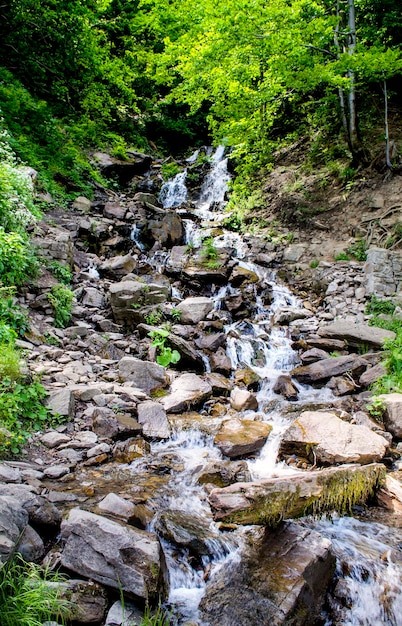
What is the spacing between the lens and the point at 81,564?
9.17ft

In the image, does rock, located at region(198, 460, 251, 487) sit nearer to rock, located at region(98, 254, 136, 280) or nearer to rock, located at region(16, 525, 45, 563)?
rock, located at region(16, 525, 45, 563)

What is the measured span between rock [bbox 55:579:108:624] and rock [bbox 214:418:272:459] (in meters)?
2.80

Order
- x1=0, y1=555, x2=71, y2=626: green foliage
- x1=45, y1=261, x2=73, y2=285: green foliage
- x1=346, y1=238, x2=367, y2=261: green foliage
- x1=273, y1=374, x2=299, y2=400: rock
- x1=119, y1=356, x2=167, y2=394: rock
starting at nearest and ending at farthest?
1. x1=0, y1=555, x2=71, y2=626: green foliage
2. x1=119, y1=356, x2=167, y2=394: rock
3. x1=273, y1=374, x2=299, y2=400: rock
4. x1=45, y1=261, x2=73, y2=285: green foliage
5. x1=346, y1=238, x2=367, y2=261: green foliage

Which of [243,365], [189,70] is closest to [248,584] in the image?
[243,365]

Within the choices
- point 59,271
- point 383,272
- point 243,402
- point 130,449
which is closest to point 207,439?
point 130,449

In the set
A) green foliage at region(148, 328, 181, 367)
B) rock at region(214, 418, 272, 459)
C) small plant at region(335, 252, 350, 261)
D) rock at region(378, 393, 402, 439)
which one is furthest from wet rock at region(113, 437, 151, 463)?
small plant at region(335, 252, 350, 261)

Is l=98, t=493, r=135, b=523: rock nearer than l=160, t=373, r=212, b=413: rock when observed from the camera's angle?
Yes

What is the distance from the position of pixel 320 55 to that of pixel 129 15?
37.1ft

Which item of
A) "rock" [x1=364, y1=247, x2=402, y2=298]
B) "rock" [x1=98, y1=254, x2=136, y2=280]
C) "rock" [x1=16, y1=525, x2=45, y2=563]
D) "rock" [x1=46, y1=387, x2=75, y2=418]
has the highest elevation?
"rock" [x1=98, y1=254, x2=136, y2=280]

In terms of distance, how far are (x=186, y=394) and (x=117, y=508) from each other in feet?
10.4

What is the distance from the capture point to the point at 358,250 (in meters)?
11.4

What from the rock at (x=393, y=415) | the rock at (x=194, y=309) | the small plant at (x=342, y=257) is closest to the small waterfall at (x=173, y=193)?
the small plant at (x=342, y=257)

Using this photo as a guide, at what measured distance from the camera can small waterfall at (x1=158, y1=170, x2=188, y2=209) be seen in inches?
643

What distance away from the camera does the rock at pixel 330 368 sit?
7.57 metres
